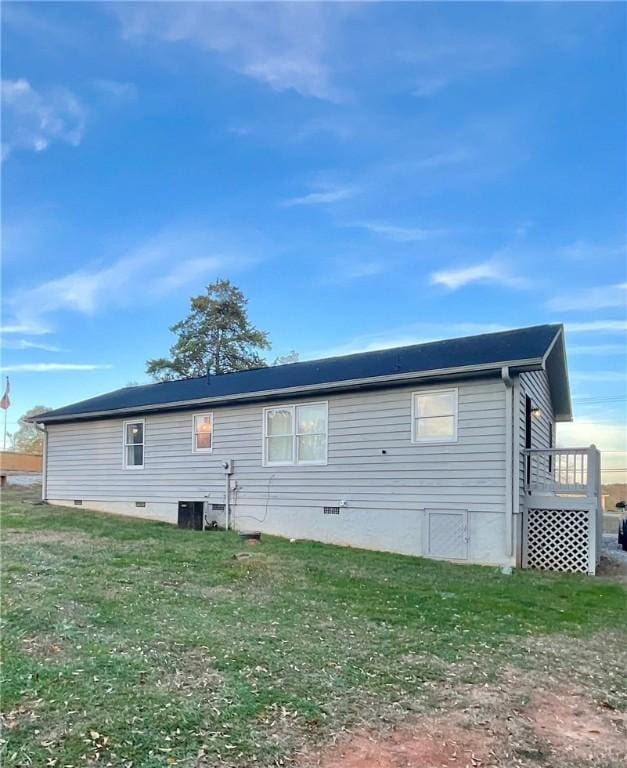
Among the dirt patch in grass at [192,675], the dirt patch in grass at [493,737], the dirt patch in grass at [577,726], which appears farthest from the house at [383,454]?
the dirt patch in grass at [192,675]

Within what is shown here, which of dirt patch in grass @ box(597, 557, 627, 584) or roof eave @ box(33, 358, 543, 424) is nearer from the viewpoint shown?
dirt patch in grass @ box(597, 557, 627, 584)

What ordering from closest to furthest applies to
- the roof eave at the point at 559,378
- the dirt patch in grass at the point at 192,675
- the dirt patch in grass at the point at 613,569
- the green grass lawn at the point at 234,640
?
the green grass lawn at the point at 234,640 < the dirt patch in grass at the point at 192,675 < the dirt patch in grass at the point at 613,569 < the roof eave at the point at 559,378

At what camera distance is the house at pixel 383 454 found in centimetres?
932

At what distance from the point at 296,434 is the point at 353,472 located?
159cm

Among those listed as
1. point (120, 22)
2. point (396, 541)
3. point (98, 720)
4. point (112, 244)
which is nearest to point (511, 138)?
point (120, 22)

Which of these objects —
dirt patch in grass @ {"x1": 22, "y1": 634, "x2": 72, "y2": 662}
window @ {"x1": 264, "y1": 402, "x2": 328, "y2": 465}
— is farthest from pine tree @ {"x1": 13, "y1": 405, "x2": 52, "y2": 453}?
dirt patch in grass @ {"x1": 22, "y1": 634, "x2": 72, "y2": 662}

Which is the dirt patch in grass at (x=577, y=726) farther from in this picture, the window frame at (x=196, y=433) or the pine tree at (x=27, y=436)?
the pine tree at (x=27, y=436)

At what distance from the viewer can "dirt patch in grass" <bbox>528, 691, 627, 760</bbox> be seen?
305 centimetres

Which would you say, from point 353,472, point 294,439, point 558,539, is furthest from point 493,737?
point 294,439

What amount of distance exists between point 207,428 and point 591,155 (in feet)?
34.8

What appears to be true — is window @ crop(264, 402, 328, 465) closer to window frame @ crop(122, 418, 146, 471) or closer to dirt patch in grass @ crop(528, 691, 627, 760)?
window frame @ crop(122, 418, 146, 471)

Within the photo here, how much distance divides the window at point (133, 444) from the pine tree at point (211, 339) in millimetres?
14674

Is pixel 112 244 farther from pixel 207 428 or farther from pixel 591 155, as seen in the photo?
pixel 591 155

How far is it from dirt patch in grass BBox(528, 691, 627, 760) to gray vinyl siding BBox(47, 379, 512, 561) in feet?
18.6
